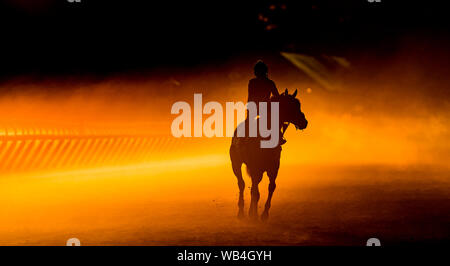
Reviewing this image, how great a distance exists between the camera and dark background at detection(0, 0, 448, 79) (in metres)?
23.4

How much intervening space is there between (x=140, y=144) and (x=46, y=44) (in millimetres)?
8515

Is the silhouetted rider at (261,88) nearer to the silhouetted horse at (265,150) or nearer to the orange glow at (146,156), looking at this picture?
the silhouetted horse at (265,150)

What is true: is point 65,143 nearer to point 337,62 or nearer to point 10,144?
point 10,144

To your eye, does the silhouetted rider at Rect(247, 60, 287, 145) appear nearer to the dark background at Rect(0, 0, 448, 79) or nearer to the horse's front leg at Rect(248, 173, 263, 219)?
the horse's front leg at Rect(248, 173, 263, 219)

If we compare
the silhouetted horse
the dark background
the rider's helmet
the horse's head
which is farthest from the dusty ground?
the dark background

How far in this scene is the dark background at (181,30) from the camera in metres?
23.4

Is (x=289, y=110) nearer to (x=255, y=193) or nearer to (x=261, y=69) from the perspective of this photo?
(x=261, y=69)

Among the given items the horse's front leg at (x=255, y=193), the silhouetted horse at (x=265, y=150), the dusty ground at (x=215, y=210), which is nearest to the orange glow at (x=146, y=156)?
the dusty ground at (x=215, y=210)

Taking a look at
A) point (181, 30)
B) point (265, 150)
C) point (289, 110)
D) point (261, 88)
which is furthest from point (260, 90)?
point (181, 30)

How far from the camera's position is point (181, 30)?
2547 cm

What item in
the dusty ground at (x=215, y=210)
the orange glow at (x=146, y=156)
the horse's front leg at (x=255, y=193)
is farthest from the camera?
the orange glow at (x=146, y=156)

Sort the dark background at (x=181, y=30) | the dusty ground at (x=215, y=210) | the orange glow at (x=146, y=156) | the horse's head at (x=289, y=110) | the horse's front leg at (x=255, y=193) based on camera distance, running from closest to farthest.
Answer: the dusty ground at (x=215, y=210) < the horse's head at (x=289, y=110) < the horse's front leg at (x=255, y=193) < the orange glow at (x=146, y=156) < the dark background at (x=181, y=30)

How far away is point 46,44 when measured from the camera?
24.1m

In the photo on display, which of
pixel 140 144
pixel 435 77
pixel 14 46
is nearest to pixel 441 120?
pixel 435 77
